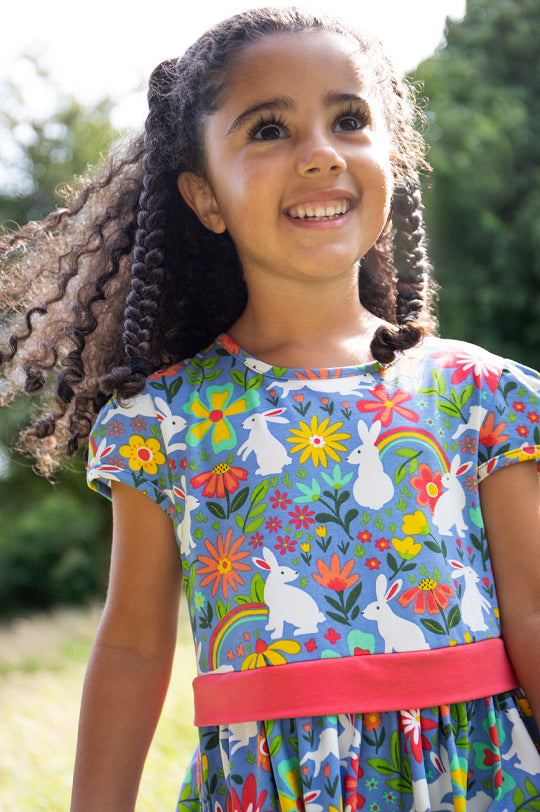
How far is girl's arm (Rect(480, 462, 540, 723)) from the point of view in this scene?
61.0 inches

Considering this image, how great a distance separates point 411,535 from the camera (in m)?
1.54

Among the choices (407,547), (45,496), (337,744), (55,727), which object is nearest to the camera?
(337,744)

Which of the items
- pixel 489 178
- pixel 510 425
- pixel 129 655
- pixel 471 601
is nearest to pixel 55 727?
pixel 129 655

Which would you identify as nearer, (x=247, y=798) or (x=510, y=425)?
(x=247, y=798)

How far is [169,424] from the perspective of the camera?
5.53 ft

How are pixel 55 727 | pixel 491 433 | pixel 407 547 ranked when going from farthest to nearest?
pixel 55 727, pixel 491 433, pixel 407 547

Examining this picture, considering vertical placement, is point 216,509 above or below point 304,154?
below

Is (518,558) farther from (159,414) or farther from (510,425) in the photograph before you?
(159,414)

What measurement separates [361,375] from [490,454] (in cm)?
28

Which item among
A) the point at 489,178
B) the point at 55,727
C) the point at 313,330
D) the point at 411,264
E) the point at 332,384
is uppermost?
the point at 489,178

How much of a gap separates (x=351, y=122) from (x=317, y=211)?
0.66 feet

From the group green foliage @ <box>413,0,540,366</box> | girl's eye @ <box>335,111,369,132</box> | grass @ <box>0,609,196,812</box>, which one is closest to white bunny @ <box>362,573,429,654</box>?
girl's eye @ <box>335,111,369,132</box>

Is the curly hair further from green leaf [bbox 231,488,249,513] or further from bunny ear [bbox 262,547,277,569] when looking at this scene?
bunny ear [bbox 262,547,277,569]

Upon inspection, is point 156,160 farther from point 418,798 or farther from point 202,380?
point 418,798
